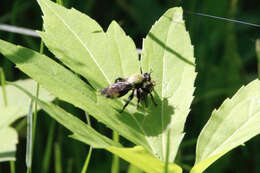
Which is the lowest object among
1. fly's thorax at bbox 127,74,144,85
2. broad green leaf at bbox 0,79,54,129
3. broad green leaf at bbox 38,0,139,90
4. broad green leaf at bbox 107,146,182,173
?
broad green leaf at bbox 0,79,54,129

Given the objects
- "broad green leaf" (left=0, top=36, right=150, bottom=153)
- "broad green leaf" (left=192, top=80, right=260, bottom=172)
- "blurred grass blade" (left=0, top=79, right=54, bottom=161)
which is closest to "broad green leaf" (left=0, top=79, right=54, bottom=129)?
"blurred grass blade" (left=0, top=79, right=54, bottom=161)

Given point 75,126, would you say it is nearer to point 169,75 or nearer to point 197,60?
point 169,75

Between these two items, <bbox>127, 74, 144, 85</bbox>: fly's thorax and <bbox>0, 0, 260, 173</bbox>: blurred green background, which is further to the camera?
<bbox>0, 0, 260, 173</bbox>: blurred green background

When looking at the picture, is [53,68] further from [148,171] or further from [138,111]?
[148,171]

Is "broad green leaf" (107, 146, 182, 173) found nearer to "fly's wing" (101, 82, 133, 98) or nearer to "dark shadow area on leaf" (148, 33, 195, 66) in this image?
"fly's wing" (101, 82, 133, 98)

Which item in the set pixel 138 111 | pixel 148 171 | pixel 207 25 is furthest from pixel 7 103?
pixel 207 25

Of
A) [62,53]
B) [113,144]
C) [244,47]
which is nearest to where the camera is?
[113,144]

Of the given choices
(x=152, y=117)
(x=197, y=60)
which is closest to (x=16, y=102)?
(x=152, y=117)

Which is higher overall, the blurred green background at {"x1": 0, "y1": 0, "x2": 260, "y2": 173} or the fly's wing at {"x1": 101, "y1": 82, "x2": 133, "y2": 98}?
the fly's wing at {"x1": 101, "y1": 82, "x2": 133, "y2": 98}
